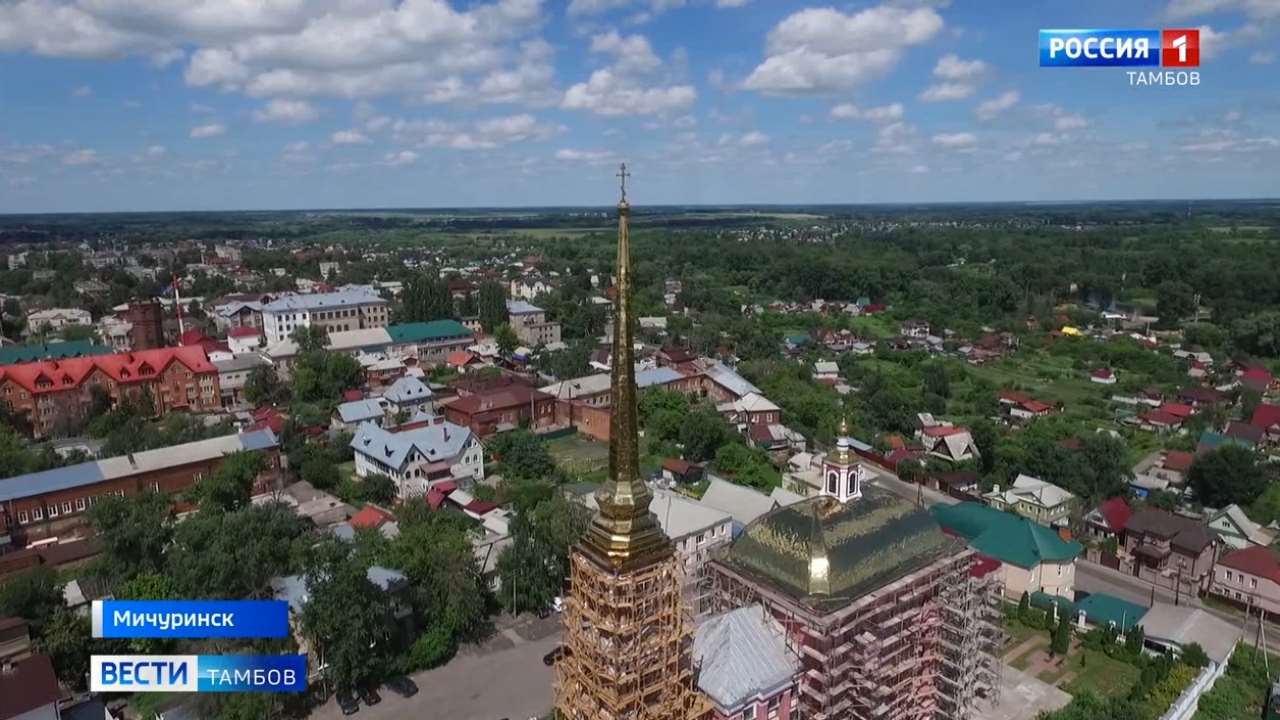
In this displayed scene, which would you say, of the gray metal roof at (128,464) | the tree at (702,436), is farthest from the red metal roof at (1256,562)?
the gray metal roof at (128,464)

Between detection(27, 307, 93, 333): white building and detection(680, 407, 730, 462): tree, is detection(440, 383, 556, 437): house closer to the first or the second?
detection(680, 407, 730, 462): tree

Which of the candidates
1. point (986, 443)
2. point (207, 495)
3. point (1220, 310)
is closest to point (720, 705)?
point (207, 495)

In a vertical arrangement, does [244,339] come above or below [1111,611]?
above

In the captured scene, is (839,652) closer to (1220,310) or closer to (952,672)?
(952,672)

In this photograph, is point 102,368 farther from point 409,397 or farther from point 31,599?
point 31,599

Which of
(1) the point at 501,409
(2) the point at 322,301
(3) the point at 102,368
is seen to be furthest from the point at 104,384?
(2) the point at 322,301

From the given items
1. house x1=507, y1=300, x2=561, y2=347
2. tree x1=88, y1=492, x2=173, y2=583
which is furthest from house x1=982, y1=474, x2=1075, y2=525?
house x1=507, y1=300, x2=561, y2=347

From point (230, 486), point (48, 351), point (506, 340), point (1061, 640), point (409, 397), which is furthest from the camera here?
point (506, 340)
